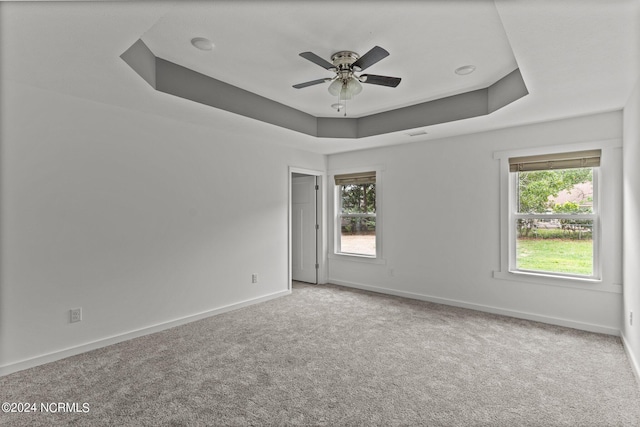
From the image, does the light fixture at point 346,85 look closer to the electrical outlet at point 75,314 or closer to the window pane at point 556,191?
the window pane at point 556,191

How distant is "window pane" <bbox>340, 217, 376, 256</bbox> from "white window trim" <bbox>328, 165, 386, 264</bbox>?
93mm

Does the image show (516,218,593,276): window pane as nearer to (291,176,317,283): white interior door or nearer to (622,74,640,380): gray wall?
(622,74,640,380): gray wall

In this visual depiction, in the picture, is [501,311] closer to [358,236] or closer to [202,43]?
[358,236]

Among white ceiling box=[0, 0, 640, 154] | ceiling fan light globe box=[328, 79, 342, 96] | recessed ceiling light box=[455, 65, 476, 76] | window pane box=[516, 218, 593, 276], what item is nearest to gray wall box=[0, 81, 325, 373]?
white ceiling box=[0, 0, 640, 154]

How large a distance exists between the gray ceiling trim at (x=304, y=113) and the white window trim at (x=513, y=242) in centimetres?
91

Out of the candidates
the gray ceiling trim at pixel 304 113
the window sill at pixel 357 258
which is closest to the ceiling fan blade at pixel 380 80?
the gray ceiling trim at pixel 304 113

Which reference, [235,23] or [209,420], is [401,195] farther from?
[209,420]

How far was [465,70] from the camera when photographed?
312 cm

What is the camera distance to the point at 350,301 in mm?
4770

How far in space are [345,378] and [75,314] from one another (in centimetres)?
253

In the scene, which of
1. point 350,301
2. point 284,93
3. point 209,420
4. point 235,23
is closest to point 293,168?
point 284,93

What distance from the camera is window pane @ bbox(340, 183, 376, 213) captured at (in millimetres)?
5551

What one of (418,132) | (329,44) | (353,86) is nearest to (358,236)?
(418,132)

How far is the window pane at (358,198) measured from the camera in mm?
5551
